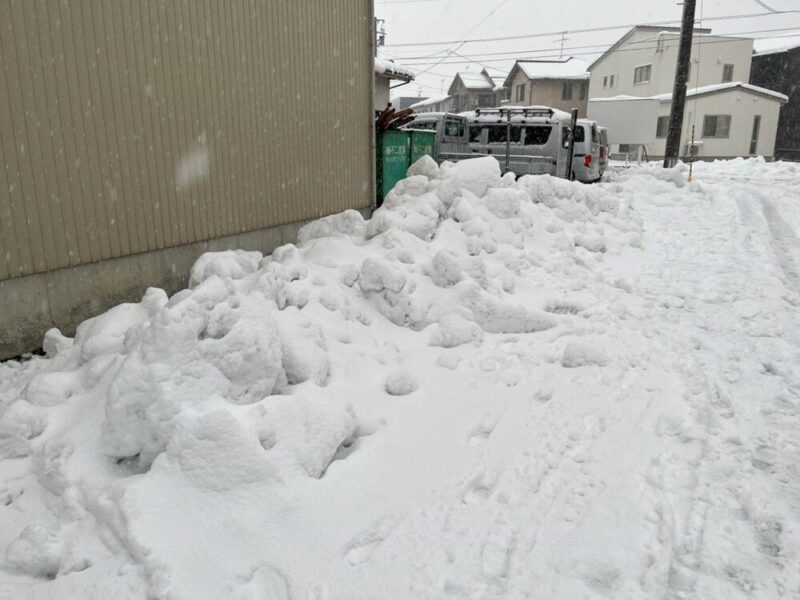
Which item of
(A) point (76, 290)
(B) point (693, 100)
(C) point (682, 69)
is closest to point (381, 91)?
(C) point (682, 69)

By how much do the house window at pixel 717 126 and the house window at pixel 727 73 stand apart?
5869 mm

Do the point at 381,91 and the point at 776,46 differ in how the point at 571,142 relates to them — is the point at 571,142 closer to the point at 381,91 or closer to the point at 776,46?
the point at 381,91

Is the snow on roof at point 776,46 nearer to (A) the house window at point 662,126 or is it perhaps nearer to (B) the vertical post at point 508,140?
(A) the house window at point 662,126

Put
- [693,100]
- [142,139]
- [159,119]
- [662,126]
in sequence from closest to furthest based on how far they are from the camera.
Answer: [142,139], [159,119], [693,100], [662,126]

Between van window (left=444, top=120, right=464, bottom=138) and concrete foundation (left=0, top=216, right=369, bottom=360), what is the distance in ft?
37.2

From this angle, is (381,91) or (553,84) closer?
(381,91)

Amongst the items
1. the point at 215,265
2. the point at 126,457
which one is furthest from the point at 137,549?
the point at 215,265

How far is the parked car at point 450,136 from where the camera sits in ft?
54.3

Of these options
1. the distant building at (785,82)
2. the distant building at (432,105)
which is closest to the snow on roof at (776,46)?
the distant building at (785,82)

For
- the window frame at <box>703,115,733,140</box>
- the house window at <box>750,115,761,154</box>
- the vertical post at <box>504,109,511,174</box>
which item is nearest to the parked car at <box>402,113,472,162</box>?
the vertical post at <box>504,109,511,174</box>

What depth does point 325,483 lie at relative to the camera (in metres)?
3.28

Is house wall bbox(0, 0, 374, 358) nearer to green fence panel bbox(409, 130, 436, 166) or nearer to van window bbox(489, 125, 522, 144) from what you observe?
green fence panel bbox(409, 130, 436, 166)

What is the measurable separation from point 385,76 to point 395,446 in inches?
573

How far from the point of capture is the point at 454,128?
16.9 m
